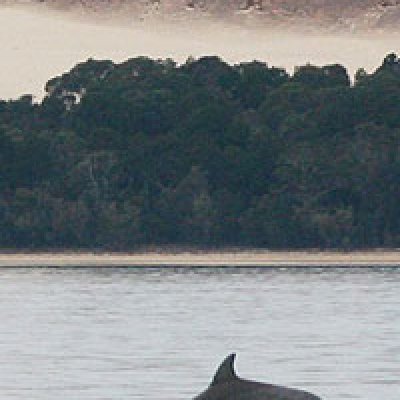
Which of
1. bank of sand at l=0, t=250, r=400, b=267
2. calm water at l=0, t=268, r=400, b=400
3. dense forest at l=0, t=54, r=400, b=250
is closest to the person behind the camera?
calm water at l=0, t=268, r=400, b=400

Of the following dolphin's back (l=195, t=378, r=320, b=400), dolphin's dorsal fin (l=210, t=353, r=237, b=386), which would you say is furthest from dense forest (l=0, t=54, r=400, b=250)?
dolphin's back (l=195, t=378, r=320, b=400)

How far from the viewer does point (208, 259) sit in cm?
15812

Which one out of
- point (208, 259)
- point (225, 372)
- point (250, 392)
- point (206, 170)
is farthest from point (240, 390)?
point (206, 170)

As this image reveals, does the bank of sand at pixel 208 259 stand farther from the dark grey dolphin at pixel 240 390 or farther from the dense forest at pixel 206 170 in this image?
the dark grey dolphin at pixel 240 390

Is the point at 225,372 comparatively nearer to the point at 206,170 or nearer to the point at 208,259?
the point at 208,259

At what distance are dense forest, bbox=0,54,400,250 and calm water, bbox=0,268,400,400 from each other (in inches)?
919

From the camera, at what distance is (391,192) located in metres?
159

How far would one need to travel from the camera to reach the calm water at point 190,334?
185 ft

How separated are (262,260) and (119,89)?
2982 cm

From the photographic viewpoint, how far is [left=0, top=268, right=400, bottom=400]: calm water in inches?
2218

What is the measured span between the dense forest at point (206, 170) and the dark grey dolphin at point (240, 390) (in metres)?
121

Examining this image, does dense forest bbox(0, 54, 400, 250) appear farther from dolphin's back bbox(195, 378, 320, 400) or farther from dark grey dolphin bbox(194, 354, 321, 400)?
dolphin's back bbox(195, 378, 320, 400)

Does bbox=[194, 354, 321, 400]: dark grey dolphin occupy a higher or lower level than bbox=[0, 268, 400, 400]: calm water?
higher

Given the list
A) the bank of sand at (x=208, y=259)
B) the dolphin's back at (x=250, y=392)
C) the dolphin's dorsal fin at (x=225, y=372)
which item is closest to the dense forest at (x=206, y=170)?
the bank of sand at (x=208, y=259)
